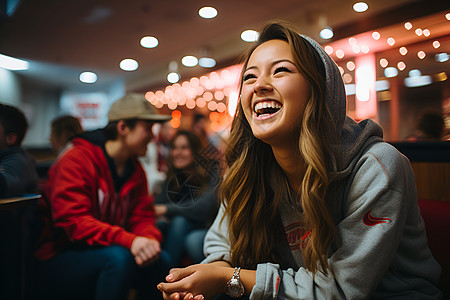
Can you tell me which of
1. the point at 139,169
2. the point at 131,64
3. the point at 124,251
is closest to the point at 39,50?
the point at 131,64

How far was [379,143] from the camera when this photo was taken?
2.78ft

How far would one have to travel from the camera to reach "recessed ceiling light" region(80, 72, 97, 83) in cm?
161

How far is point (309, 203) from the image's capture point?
81cm

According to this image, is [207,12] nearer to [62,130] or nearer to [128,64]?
[128,64]

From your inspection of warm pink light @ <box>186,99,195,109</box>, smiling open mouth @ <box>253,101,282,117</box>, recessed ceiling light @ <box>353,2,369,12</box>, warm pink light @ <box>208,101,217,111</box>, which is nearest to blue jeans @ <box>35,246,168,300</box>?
smiling open mouth @ <box>253,101,282,117</box>

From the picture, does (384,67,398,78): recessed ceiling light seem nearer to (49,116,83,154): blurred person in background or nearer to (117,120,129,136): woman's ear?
(117,120,129,136): woman's ear

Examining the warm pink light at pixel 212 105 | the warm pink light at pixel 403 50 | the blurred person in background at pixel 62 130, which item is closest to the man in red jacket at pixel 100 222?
the blurred person in background at pixel 62 130

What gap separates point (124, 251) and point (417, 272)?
0.98 metres

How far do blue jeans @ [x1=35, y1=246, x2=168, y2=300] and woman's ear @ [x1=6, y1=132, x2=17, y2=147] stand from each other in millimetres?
482

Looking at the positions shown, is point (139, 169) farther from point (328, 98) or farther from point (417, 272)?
point (417, 272)

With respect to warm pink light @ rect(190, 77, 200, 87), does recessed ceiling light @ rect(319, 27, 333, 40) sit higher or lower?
higher

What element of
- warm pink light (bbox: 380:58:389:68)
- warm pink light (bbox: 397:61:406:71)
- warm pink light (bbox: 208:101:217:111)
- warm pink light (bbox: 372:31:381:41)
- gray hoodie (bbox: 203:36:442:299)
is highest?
warm pink light (bbox: 372:31:381:41)

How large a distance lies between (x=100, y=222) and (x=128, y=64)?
0.84 metres

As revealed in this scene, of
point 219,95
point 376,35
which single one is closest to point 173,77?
point 219,95
